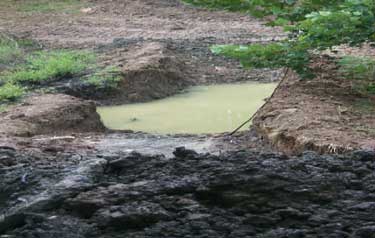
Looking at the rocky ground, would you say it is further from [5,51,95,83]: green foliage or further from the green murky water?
[5,51,95,83]: green foliage

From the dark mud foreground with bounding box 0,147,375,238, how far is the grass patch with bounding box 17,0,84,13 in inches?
687

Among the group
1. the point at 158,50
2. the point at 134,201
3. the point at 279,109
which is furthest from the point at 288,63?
the point at 158,50

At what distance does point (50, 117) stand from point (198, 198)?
5573 mm

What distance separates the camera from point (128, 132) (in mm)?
10508

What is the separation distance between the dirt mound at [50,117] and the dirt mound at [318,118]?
2.58 m

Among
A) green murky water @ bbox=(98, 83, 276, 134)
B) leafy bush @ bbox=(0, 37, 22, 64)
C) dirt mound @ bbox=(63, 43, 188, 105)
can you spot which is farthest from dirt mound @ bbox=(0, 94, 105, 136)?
leafy bush @ bbox=(0, 37, 22, 64)

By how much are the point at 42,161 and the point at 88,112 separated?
13.8 ft

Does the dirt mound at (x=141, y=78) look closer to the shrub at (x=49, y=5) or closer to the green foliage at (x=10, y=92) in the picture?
the green foliage at (x=10, y=92)

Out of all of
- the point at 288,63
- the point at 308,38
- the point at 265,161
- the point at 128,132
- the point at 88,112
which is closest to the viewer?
the point at 265,161

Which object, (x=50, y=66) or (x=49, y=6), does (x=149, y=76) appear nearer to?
(x=50, y=66)

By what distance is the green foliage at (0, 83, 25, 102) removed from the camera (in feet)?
38.8

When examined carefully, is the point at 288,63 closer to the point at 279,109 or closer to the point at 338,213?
the point at 279,109

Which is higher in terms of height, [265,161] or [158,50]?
[265,161]

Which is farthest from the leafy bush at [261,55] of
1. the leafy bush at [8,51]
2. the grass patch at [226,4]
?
the leafy bush at [8,51]
